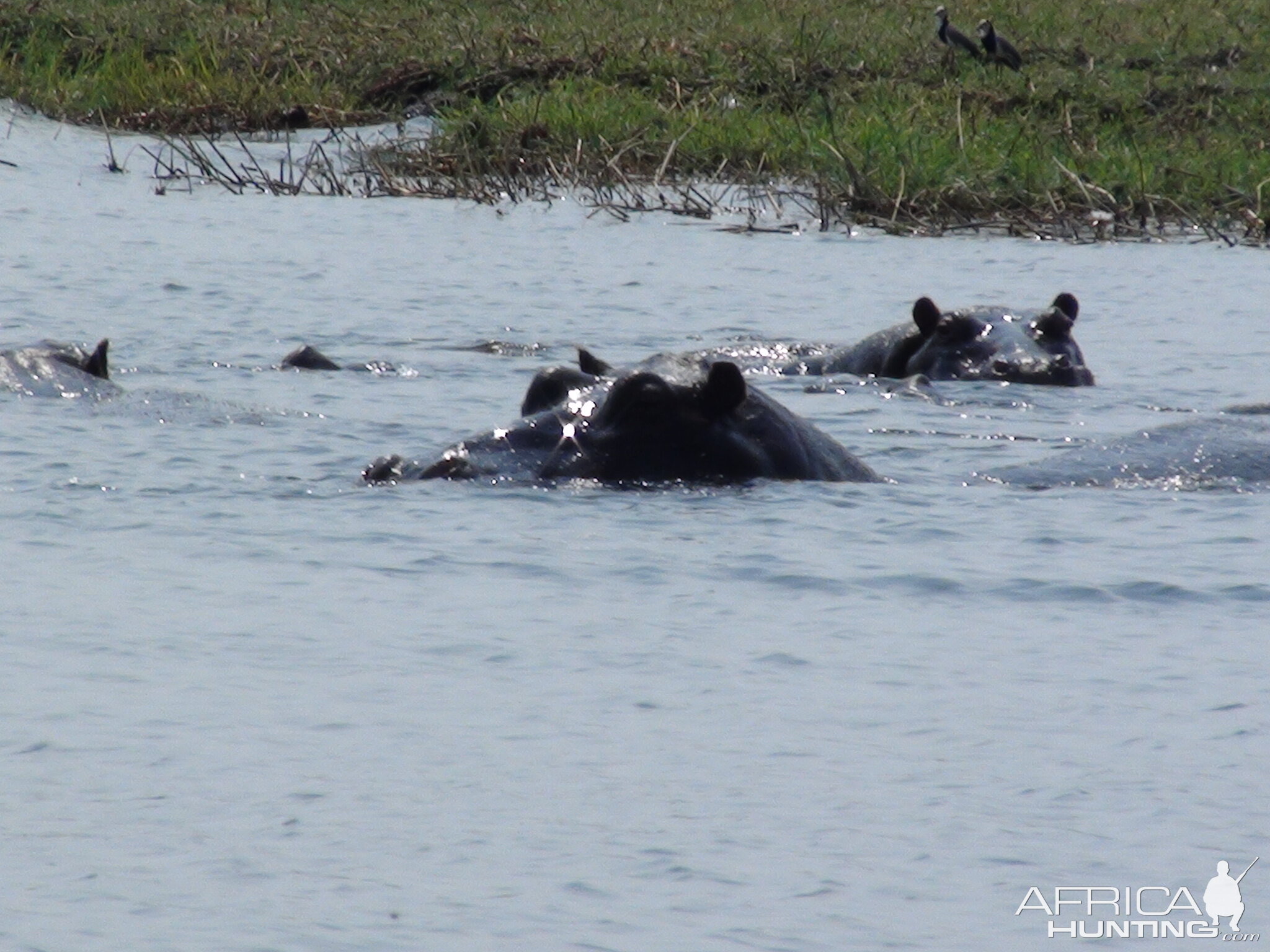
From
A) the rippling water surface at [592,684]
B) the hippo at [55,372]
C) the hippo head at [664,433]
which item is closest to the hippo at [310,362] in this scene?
the rippling water surface at [592,684]

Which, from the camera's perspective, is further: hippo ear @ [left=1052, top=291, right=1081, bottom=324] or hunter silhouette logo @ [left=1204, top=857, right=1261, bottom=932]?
hippo ear @ [left=1052, top=291, right=1081, bottom=324]

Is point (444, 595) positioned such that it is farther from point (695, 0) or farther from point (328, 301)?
point (695, 0)

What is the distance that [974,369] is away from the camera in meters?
8.98

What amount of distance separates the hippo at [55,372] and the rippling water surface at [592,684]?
4.8 inches

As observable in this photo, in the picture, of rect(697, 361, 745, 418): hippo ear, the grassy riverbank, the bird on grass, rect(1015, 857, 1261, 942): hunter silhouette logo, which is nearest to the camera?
rect(1015, 857, 1261, 942): hunter silhouette logo

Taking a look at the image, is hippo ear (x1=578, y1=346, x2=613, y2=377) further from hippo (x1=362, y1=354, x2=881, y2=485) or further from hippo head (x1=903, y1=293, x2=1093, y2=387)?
hippo head (x1=903, y1=293, x2=1093, y2=387)

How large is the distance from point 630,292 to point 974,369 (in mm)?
3332

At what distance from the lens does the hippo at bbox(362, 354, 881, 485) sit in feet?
20.0

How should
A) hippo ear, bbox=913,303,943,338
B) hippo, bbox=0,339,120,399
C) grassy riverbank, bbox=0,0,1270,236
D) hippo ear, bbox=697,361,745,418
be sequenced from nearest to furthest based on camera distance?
hippo ear, bbox=697,361,745,418 → hippo, bbox=0,339,120,399 → hippo ear, bbox=913,303,943,338 → grassy riverbank, bbox=0,0,1270,236

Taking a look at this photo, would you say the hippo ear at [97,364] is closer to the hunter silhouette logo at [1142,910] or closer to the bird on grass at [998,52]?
the hunter silhouette logo at [1142,910]

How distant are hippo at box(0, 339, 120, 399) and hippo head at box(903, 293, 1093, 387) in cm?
308

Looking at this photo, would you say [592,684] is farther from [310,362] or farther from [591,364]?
[310,362]

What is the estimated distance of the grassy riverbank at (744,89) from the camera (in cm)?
1503

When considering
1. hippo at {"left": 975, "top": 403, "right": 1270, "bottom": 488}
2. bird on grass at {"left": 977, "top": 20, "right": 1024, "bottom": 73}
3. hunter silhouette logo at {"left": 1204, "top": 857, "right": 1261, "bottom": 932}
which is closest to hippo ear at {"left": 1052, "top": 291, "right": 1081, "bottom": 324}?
hippo at {"left": 975, "top": 403, "right": 1270, "bottom": 488}
